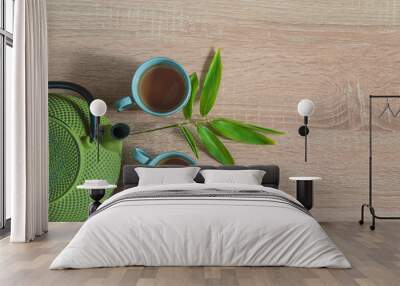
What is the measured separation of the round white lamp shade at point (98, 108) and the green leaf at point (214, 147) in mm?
1190

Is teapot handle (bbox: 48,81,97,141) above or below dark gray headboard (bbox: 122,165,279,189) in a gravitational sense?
above

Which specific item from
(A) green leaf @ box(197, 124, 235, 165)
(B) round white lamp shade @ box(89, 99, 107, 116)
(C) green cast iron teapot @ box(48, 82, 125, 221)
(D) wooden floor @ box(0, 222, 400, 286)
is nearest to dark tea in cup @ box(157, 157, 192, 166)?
(A) green leaf @ box(197, 124, 235, 165)

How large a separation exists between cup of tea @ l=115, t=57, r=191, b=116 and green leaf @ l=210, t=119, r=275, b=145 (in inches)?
19.6

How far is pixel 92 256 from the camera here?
403cm

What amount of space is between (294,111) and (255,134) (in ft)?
1.82

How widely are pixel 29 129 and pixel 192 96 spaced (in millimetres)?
2128

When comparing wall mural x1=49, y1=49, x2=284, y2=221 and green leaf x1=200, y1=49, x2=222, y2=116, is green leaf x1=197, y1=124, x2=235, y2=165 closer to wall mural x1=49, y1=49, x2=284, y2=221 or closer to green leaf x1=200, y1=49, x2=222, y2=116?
wall mural x1=49, y1=49, x2=284, y2=221

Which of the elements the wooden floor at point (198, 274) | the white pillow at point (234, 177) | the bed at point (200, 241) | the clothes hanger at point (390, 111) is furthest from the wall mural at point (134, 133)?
the bed at point (200, 241)

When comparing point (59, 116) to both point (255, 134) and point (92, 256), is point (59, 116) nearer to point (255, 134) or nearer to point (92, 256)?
point (255, 134)

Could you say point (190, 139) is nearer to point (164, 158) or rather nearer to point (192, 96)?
point (164, 158)

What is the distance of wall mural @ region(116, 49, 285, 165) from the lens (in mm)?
6605

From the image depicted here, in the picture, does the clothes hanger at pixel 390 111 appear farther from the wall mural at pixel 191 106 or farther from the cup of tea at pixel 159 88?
the cup of tea at pixel 159 88

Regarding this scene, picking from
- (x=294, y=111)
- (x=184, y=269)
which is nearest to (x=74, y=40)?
(x=294, y=111)

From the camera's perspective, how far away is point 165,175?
6133 millimetres
